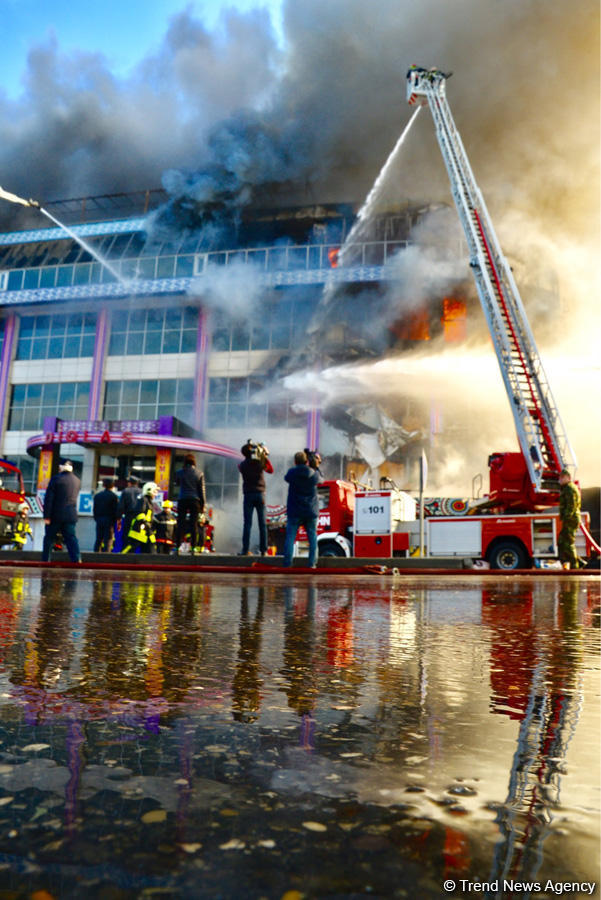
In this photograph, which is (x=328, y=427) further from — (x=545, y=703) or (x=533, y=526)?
(x=545, y=703)

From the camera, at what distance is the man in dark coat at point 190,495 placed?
34.3 feet

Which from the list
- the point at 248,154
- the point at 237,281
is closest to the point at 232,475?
the point at 237,281

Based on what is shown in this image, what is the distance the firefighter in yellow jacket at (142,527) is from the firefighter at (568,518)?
23.7 feet

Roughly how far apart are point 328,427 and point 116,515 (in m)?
18.9

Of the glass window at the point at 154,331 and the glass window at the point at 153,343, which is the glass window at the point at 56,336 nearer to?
the glass window at the point at 154,331

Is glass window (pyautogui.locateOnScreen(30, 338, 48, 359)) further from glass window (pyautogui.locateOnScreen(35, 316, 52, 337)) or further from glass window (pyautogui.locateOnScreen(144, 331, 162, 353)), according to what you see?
glass window (pyautogui.locateOnScreen(144, 331, 162, 353))

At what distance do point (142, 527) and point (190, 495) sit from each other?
2072 mm

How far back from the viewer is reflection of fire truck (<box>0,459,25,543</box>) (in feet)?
51.4

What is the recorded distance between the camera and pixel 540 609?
315cm

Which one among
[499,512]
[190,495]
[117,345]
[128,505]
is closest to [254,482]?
[190,495]

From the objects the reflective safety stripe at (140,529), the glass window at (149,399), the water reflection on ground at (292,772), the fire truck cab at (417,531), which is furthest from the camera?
the glass window at (149,399)

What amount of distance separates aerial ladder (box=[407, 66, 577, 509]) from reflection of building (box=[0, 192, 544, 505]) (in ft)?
33.8

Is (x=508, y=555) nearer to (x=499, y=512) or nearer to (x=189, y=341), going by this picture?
(x=499, y=512)

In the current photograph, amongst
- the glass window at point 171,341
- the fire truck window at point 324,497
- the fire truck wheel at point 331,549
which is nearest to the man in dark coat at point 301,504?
the fire truck wheel at point 331,549
